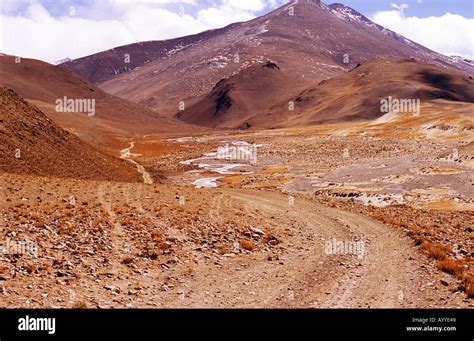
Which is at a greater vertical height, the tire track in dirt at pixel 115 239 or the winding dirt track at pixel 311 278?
the tire track in dirt at pixel 115 239

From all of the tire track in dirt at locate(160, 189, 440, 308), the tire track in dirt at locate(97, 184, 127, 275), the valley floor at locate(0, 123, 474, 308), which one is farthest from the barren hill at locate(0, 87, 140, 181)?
the tire track in dirt at locate(160, 189, 440, 308)

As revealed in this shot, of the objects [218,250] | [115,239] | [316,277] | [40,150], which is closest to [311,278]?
[316,277]

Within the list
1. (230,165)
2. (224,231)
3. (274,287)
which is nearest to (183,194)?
(224,231)

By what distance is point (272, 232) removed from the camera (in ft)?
77.4

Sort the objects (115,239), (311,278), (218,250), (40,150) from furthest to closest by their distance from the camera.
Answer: (40,150) < (218,250) < (115,239) < (311,278)

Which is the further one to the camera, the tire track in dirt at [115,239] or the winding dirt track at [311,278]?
the tire track in dirt at [115,239]

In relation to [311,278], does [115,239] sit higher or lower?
higher

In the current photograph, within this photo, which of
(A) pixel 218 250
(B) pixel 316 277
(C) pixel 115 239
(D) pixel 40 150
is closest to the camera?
(B) pixel 316 277

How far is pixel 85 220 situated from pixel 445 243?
691 inches

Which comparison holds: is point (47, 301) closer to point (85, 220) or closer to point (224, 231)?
point (85, 220)

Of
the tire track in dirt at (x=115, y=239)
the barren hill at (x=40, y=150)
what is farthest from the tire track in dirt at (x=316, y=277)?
the barren hill at (x=40, y=150)

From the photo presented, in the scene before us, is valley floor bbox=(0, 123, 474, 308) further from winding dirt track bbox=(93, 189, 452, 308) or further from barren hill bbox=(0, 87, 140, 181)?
barren hill bbox=(0, 87, 140, 181)

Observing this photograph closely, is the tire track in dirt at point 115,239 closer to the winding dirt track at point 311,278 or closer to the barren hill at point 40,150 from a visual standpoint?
the winding dirt track at point 311,278

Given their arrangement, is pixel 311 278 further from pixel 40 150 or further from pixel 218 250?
pixel 40 150
